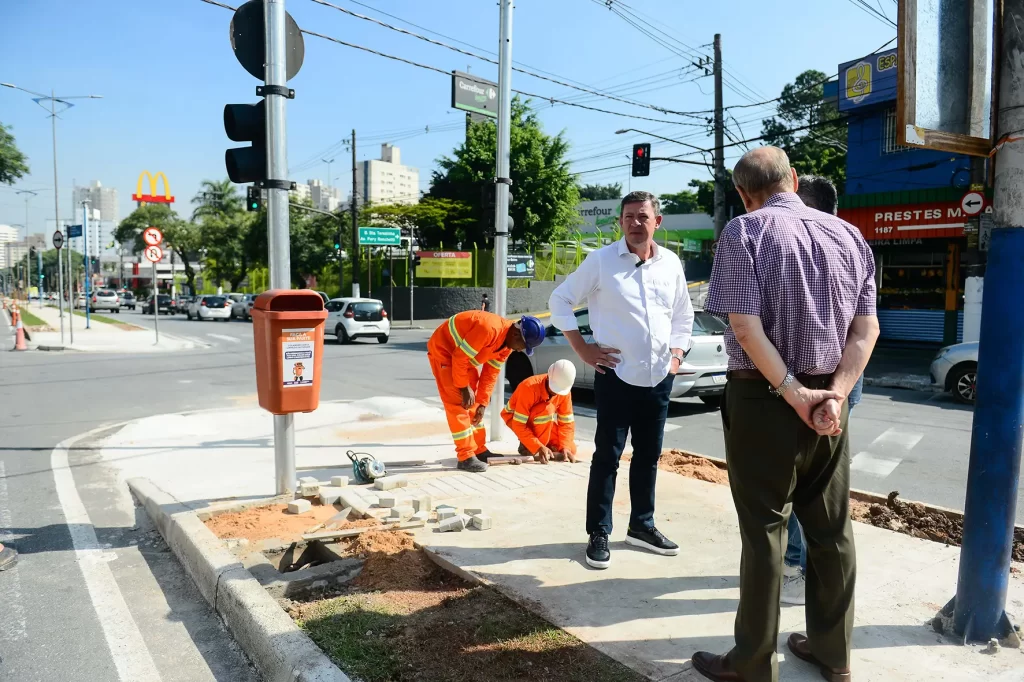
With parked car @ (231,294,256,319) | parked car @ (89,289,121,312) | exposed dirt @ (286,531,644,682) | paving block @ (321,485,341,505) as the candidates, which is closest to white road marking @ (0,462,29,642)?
exposed dirt @ (286,531,644,682)

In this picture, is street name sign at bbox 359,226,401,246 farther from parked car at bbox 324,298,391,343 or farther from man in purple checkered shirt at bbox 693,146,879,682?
man in purple checkered shirt at bbox 693,146,879,682

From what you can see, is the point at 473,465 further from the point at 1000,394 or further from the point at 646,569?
the point at 1000,394

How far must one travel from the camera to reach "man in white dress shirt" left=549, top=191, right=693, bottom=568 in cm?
397

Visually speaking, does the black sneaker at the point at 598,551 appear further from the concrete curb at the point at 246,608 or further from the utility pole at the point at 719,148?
the utility pole at the point at 719,148

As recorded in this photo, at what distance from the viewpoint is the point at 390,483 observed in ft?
18.6

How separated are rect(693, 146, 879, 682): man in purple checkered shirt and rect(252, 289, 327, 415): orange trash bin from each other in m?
3.27

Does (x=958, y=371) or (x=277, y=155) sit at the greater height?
(x=277, y=155)

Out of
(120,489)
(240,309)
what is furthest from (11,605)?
(240,309)

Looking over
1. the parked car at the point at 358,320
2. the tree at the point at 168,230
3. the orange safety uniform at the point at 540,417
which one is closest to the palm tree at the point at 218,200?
the tree at the point at 168,230

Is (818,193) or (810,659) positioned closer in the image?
(810,659)

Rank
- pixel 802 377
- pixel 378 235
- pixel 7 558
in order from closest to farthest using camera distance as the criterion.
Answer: pixel 802 377 → pixel 7 558 → pixel 378 235

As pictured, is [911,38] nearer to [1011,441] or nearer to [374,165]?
[1011,441]

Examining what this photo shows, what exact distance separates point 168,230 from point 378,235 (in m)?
36.5

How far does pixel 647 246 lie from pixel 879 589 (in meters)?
2.10
